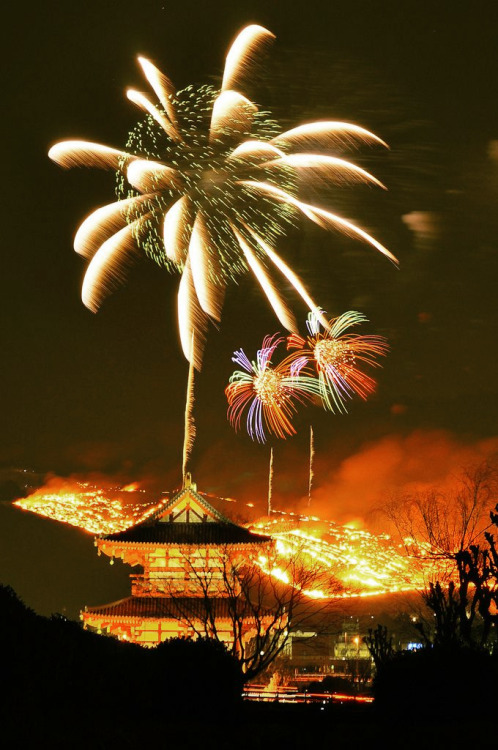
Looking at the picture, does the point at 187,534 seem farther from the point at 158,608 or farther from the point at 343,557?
the point at 343,557

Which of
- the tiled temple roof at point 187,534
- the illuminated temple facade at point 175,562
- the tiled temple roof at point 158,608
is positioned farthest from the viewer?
the tiled temple roof at point 187,534

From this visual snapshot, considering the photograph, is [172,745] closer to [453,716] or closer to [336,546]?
[453,716]

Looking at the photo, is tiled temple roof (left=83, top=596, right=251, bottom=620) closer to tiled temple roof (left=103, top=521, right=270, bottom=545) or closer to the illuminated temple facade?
the illuminated temple facade

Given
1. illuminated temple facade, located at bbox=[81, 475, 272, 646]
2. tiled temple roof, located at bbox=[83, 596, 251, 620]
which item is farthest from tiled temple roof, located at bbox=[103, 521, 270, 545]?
tiled temple roof, located at bbox=[83, 596, 251, 620]

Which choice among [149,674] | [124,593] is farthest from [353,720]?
[124,593]

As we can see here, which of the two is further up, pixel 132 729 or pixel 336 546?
pixel 336 546

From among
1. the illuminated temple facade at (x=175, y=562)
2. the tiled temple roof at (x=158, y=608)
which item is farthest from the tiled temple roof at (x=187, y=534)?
the tiled temple roof at (x=158, y=608)

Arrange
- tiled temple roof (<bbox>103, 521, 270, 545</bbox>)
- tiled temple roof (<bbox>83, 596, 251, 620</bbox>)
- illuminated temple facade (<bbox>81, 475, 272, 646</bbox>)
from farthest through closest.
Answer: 1. tiled temple roof (<bbox>103, 521, 270, 545</bbox>)
2. illuminated temple facade (<bbox>81, 475, 272, 646</bbox>)
3. tiled temple roof (<bbox>83, 596, 251, 620</bbox>)

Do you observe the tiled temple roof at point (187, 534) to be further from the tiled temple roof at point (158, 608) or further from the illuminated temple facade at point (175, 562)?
the tiled temple roof at point (158, 608)

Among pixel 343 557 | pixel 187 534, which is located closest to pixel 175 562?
pixel 187 534
